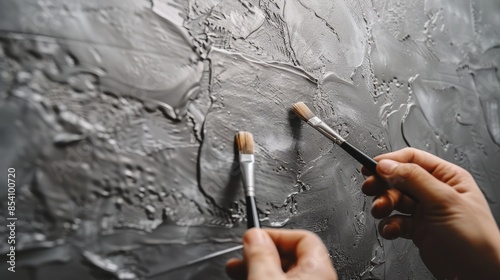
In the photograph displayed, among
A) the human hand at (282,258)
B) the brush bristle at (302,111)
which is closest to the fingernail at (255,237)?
the human hand at (282,258)

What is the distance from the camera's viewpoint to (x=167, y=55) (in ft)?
1.65

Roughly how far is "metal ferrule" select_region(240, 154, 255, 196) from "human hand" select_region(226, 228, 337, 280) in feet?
0.24

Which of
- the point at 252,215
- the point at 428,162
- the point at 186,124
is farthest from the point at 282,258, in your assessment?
the point at 428,162

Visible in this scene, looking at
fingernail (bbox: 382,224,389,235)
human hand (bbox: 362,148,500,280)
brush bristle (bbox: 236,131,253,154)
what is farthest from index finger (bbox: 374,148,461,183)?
brush bristle (bbox: 236,131,253,154)

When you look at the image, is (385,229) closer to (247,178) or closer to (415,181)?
(415,181)

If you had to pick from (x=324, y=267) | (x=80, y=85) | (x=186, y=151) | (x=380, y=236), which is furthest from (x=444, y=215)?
(x=80, y=85)

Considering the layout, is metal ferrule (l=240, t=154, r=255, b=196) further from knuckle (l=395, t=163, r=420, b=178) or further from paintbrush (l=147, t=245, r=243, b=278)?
knuckle (l=395, t=163, r=420, b=178)

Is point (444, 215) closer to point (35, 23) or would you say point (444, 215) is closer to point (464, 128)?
point (464, 128)

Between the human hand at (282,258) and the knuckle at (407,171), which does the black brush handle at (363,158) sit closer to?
the knuckle at (407,171)

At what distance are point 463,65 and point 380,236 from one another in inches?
21.3

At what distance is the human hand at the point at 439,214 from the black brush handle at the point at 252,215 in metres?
0.22

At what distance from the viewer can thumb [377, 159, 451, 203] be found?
0.57 meters

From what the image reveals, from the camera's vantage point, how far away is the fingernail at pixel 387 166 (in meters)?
0.58

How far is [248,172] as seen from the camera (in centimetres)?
52
